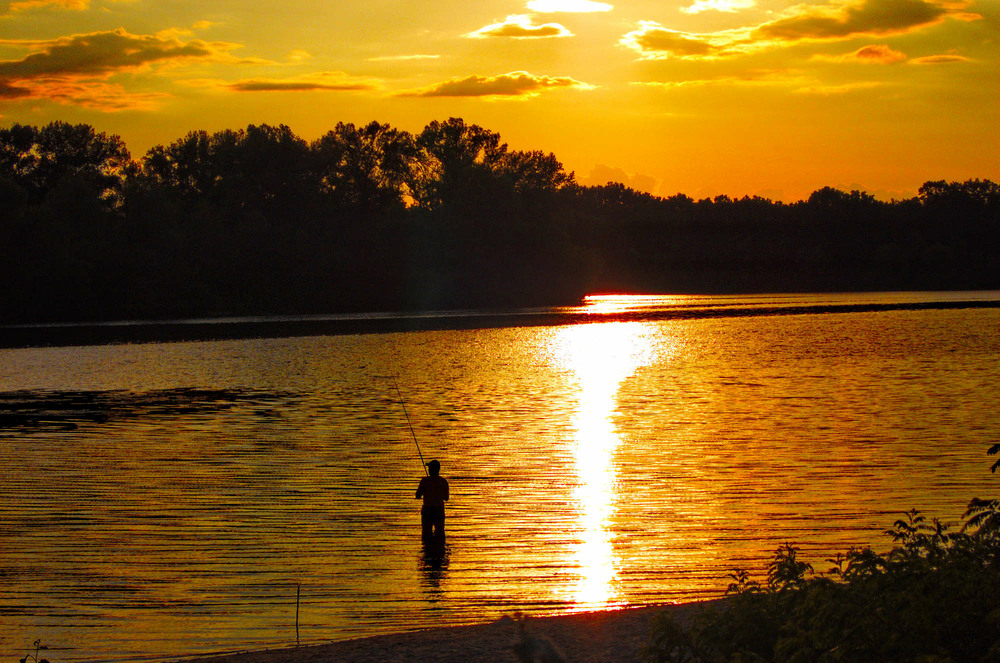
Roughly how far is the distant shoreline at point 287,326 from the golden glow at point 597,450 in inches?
861

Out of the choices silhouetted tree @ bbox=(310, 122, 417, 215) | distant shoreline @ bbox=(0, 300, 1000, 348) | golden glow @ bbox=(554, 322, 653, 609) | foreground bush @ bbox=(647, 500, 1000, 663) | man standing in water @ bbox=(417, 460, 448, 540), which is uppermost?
silhouetted tree @ bbox=(310, 122, 417, 215)

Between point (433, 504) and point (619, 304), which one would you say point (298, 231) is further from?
Result: point (433, 504)

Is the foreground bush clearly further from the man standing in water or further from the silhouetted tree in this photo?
the silhouetted tree

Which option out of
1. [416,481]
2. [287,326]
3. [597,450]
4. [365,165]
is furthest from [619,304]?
[416,481]

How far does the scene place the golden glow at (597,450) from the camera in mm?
13241

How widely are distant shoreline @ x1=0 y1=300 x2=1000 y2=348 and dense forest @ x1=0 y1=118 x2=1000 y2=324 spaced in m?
8.05

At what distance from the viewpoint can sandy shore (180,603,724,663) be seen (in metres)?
9.25

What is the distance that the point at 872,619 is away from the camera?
7.07 m

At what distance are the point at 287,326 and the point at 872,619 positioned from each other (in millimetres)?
79032

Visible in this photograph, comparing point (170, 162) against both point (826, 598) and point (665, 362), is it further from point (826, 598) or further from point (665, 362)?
point (826, 598)

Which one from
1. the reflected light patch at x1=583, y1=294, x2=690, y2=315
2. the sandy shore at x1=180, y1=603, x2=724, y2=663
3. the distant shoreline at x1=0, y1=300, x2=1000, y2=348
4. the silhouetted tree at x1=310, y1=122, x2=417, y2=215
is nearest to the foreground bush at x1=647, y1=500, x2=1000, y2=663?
the sandy shore at x1=180, y1=603, x2=724, y2=663

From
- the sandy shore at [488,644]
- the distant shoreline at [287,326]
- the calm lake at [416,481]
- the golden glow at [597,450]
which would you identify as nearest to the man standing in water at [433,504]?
the calm lake at [416,481]

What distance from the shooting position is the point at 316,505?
18.2m

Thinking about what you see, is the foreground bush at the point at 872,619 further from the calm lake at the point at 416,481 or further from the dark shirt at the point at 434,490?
the dark shirt at the point at 434,490
